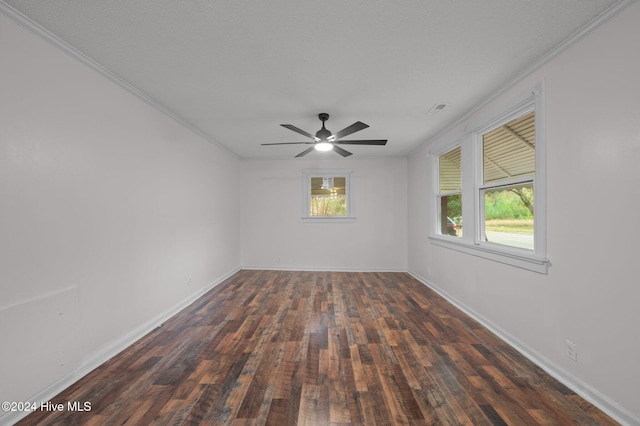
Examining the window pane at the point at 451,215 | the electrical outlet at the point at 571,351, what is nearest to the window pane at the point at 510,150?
the window pane at the point at 451,215

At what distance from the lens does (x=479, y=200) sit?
10.6ft

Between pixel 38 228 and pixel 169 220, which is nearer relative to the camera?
pixel 38 228

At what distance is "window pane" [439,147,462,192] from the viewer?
383cm

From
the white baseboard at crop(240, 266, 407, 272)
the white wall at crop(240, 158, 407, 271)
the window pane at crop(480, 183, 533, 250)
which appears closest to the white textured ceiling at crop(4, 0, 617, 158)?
the window pane at crop(480, 183, 533, 250)

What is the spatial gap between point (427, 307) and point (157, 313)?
138 inches

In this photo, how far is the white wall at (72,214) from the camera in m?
1.65

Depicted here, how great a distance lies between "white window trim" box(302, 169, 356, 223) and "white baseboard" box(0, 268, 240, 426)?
309 cm

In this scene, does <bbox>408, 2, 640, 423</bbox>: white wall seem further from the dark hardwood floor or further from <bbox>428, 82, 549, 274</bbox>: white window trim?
the dark hardwood floor

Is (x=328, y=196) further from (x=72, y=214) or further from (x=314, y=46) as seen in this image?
(x=72, y=214)

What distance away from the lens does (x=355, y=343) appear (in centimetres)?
255

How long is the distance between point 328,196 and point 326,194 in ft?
0.22

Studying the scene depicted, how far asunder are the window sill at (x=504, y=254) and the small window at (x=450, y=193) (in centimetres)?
30

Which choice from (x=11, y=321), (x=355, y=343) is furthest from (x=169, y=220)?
(x=355, y=343)

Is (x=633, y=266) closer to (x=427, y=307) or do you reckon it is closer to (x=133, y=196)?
(x=427, y=307)
